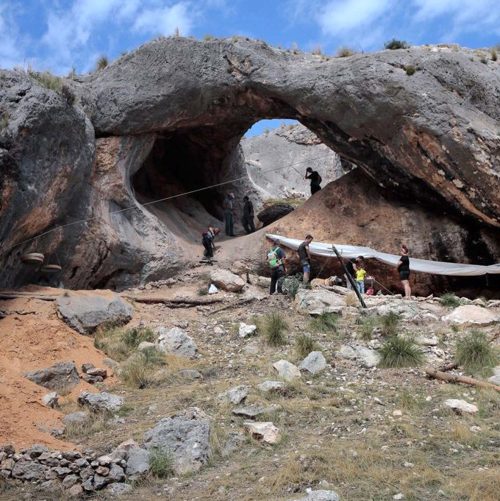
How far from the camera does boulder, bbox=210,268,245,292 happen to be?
648 inches

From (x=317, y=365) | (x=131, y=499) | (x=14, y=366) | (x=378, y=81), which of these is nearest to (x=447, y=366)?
(x=317, y=365)

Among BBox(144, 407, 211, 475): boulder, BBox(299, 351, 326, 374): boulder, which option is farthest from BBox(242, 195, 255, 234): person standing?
BBox(144, 407, 211, 475): boulder

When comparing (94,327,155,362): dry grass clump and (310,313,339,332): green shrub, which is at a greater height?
(310,313,339,332): green shrub

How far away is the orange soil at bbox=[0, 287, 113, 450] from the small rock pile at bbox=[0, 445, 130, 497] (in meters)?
0.59

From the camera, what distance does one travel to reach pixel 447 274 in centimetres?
1725

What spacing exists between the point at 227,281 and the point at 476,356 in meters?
7.06

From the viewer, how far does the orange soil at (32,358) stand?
8.84 meters

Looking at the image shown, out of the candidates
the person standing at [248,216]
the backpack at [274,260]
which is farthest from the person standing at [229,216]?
the backpack at [274,260]

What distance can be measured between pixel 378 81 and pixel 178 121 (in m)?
5.15

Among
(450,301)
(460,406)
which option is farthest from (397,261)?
(460,406)

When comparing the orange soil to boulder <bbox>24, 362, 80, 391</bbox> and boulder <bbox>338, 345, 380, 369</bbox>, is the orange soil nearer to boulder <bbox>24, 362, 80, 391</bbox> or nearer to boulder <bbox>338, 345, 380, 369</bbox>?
boulder <bbox>24, 362, 80, 391</bbox>

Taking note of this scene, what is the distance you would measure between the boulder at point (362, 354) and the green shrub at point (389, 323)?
70 centimetres

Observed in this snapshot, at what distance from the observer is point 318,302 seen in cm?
1404

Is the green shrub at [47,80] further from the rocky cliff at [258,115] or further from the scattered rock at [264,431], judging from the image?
the scattered rock at [264,431]
